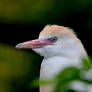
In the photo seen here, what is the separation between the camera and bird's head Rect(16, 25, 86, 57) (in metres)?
2.76

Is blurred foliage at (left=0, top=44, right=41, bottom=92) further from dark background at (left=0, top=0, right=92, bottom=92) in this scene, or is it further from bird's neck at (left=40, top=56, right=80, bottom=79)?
bird's neck at (left=40, top=56, right=80, bottom=79)

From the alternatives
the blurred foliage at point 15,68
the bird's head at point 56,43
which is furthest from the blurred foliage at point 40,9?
the bird's head at point 56,43

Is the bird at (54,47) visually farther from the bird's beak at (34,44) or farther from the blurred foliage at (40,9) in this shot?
the blurred foliage at (40,9)

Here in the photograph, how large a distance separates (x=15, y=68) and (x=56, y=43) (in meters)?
3.78

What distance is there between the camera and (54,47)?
286 centimetres

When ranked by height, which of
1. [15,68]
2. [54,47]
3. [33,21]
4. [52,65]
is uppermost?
[33,21]

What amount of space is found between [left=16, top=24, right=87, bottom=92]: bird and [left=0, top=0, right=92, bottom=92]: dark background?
3391 millimetres

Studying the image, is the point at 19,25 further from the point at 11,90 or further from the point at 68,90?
the point at 68,90

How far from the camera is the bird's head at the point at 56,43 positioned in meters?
2.76

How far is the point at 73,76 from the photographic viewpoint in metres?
1.01

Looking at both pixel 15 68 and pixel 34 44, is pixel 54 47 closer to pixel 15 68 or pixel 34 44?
pixel 34 44

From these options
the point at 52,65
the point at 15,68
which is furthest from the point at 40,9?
the point at 52,65

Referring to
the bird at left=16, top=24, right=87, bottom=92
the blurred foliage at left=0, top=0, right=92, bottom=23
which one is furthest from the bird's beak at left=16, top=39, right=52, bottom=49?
the blurred foliage at left=0, top=0, right=92, bottom=23

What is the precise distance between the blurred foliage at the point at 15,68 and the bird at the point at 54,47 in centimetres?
343
